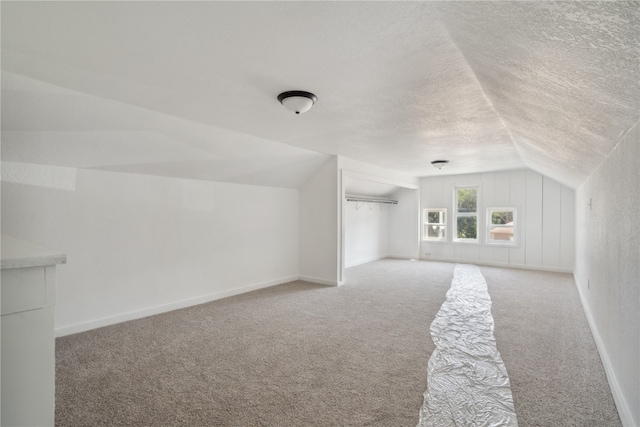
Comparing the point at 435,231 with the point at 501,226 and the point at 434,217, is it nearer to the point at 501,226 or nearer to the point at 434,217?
the point at 434,217

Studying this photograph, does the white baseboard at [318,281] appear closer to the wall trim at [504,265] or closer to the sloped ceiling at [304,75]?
the sloped ceiling at [304,75]

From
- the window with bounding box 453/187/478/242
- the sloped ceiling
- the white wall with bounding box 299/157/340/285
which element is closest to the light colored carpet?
the sloped ceiling

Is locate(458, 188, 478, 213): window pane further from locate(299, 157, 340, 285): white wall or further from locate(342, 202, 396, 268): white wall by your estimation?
locate(299, 157, 340, 285): white wall

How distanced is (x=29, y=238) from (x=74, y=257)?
41 centimetres

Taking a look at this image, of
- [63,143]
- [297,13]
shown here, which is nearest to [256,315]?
[63,143]

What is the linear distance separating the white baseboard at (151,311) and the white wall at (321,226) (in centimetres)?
83

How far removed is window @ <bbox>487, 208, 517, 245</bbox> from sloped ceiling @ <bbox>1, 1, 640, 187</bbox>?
3.79 meters

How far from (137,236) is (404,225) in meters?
6.49

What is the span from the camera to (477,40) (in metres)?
1.66

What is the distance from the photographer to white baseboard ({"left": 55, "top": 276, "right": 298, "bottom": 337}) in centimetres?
322

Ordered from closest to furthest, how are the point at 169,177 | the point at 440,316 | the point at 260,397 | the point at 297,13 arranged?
the point at 297,13, the point at 260,397, the point at 440,316, the point at 169,177

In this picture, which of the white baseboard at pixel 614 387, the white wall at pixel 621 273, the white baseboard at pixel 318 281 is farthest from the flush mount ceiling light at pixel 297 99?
the white baseboard at pixel 318 281

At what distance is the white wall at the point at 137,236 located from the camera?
3.09 m

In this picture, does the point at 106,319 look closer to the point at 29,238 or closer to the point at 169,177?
the point at 29,238
